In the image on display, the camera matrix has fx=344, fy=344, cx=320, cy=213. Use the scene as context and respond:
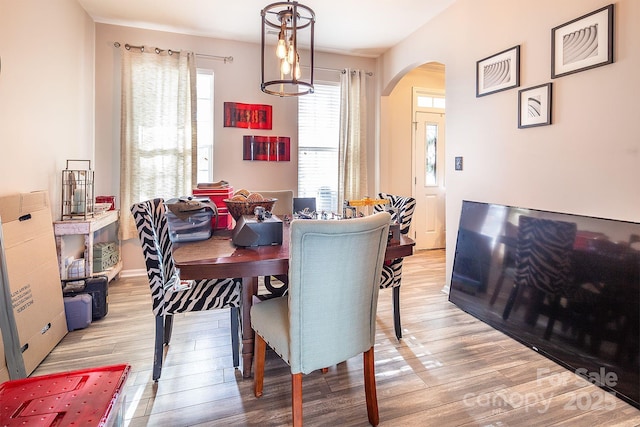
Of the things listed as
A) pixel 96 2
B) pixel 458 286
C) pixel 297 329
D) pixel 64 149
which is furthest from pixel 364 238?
pixel 96 2

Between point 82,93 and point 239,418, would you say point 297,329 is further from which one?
point 82,93

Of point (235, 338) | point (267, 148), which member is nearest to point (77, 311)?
point (235, 338)

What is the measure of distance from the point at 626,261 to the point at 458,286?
139 centimetres

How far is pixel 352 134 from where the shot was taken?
466 cm

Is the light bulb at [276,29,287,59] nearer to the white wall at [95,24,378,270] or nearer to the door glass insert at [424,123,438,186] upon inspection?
the white wall at [95,24,378,270]

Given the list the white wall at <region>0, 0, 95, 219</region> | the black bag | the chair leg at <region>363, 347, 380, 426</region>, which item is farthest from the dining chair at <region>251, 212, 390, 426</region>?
the white wall at <region>0, 0, 95, 219</region>

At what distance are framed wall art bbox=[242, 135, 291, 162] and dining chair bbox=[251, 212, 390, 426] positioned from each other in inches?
120

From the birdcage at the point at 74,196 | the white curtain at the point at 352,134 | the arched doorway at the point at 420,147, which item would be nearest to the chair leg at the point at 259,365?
the birdcage at the point at 74,196

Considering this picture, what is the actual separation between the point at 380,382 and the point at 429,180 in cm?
399

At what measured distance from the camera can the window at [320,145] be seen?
4.62 metres

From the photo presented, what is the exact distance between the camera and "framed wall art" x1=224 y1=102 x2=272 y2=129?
424 cm

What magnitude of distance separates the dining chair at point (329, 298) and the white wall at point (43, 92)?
2.17 metres

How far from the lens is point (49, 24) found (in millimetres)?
2816

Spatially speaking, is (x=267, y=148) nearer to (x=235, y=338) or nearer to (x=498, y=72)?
(x=498, y=72)
